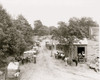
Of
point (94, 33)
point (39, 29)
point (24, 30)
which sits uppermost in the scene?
point (39, 29)

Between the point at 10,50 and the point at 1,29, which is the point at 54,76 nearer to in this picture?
the point at 10,50

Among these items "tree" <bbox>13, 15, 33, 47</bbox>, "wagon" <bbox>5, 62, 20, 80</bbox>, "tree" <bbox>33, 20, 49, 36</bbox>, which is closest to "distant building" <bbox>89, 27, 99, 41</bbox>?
"tree" <bbox>13, 15, 33, 47</bbox>

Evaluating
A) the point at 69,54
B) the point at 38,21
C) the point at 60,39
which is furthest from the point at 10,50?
the point at 38,21

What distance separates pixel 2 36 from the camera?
875 inches

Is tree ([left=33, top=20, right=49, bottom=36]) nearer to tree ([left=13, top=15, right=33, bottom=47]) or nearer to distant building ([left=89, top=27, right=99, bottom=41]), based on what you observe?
tree ([left=13, top=15, right=33, bottom=47])

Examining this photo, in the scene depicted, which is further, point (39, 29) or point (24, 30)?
point (39, 29)

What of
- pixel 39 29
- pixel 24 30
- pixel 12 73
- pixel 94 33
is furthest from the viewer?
pixel 39 29

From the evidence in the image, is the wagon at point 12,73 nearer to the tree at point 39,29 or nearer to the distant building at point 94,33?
the distant building at point 94,33

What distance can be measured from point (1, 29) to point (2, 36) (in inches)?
29.6

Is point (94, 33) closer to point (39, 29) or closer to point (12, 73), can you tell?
point (12, 73)

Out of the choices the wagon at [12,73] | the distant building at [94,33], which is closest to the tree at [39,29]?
the distant building at [94,33]

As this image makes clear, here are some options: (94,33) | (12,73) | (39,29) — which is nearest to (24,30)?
(94,33)

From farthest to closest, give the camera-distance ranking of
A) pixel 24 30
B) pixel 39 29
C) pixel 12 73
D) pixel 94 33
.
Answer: pixel 39 29 → pixel 94 33 → pixel 24 30 → pixel 12 73

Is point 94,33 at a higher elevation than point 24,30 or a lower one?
lower
